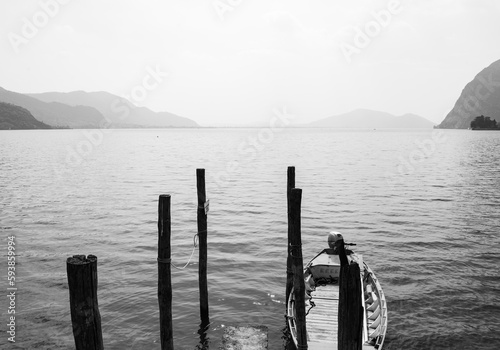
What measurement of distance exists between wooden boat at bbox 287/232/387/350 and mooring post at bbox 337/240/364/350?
2137 millimetres

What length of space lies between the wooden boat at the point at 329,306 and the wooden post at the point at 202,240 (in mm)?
2907

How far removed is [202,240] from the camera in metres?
12.5

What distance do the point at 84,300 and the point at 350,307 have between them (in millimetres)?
4014

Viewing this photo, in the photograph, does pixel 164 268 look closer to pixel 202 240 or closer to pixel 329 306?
pixel 202 240

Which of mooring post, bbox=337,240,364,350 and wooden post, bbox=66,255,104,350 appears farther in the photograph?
wooden post, bbox=66,255,104,350

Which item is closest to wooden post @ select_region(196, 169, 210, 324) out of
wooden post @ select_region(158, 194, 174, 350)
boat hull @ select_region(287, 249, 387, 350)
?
wooden post @ select_region(158, 194, 174, 350)

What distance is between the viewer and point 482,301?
15.0 meters

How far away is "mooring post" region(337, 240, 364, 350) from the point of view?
5.41m

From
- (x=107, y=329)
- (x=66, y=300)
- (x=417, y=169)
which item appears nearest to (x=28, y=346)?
(x=107, y=329)

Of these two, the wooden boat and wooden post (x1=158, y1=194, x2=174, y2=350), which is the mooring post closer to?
the wooden boat

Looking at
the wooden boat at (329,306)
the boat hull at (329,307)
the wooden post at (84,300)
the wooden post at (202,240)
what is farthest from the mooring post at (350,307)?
the wooden post at (202,240)

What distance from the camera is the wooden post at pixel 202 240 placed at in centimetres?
1221

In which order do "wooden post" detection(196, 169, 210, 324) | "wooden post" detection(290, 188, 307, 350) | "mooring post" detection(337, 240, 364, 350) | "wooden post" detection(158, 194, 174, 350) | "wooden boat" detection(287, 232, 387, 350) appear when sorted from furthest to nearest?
"wooden post" detection(196, 169, 210, 324)
"wooden boat" detection(287, 232, 387, 350)
"wooden post" detection(290, 188, 307, 350)
"wooden post" detection(158, 194, 174, 350)
"mooring post" detection(337, 240, 364, 350)

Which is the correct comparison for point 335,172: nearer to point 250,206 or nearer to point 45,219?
point 250,206
